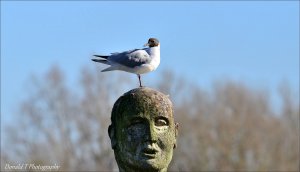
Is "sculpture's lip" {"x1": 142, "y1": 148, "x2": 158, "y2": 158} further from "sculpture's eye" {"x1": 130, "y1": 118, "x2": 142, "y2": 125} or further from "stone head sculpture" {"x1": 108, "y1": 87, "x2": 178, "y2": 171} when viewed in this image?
"sculpture's eye" {"x1": 130, "y1": 118, "x2": 142, "y2": 125}

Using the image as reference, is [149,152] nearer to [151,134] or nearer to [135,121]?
[151,134]

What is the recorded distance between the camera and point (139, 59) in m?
13.0

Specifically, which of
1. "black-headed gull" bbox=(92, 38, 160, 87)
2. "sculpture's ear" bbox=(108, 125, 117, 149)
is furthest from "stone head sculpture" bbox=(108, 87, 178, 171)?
"black-headed gull" bbox=(92, 38, 160, 87)

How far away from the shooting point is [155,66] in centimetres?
1305

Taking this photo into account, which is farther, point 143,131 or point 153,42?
point 153,42

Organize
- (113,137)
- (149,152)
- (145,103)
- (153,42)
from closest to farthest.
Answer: (149,152) < (145,103) < (113,137) < (153,42)

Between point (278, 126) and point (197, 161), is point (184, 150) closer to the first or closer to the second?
point (197, 161)

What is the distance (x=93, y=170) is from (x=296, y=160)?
10019 millimetres

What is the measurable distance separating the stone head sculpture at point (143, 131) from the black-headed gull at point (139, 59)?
4.16 feet

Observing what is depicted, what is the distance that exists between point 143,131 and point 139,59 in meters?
1.69

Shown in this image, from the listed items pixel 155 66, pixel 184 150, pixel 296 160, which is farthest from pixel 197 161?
pixel 155 66

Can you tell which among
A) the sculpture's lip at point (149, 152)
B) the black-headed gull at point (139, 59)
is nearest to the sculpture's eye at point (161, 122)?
the sculpture's lip at point (149, 152)

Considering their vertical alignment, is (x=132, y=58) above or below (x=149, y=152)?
above

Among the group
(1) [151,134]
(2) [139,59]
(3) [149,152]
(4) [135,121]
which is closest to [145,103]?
(4) [135,121]
